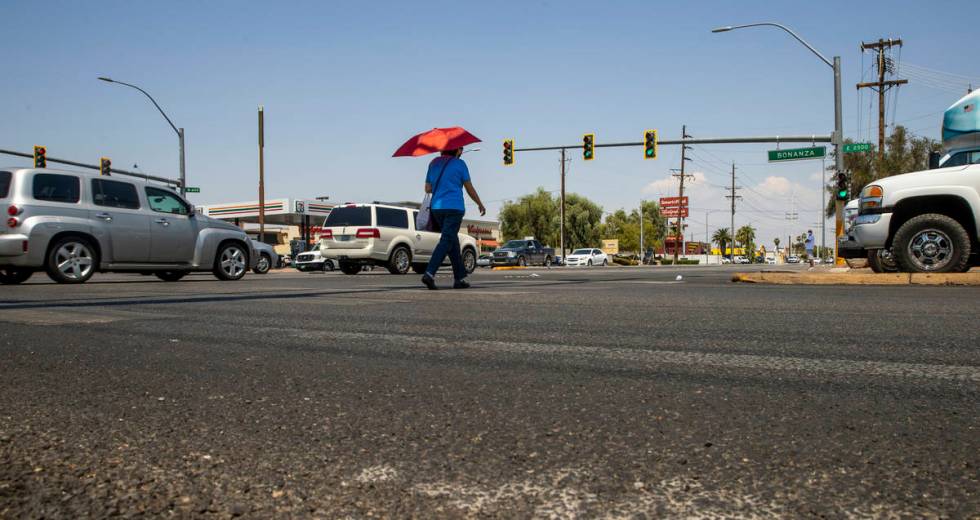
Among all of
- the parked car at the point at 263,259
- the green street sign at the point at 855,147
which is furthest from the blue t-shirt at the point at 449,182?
the green street sign at the point at 855,147

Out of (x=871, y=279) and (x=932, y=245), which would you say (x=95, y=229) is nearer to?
(x=871, y=279)

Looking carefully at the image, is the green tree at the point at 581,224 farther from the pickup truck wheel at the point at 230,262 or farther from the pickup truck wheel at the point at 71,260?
the pickup truck wheel at the point at 71,260

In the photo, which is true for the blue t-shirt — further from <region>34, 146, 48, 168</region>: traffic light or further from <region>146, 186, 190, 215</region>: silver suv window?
<region>34, 146, 48, 168</region>: traffic light

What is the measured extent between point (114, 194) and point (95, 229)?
66cm

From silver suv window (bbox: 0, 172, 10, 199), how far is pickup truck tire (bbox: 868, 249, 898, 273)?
12.4m

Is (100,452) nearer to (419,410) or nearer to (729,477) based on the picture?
(419,410)

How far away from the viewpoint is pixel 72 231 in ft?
34.3

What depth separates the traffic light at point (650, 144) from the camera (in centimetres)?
2925

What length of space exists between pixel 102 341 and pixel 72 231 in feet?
26.0

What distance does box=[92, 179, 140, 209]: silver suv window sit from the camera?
35.4 feet

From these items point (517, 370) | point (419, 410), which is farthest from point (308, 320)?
point (419, 410)

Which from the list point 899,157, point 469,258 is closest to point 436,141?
point 469,258

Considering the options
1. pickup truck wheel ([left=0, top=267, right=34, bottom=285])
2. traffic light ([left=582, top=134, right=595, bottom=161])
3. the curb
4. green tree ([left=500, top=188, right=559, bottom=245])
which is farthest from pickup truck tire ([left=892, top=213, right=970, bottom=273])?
green tree ([left=500, top=188, right=559, bottom=245])

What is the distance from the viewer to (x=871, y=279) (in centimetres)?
908
